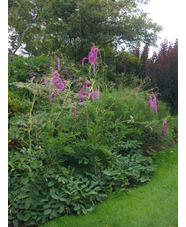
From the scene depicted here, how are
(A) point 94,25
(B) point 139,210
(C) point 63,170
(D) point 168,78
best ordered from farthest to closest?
(A) point 94,25
(D) point 168,78
(C) point 63,170
(B) point 139,210

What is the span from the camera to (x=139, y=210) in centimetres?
229

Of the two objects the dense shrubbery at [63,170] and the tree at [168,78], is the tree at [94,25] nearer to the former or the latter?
the tree at [168,78]

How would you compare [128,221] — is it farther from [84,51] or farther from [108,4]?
[108,4]

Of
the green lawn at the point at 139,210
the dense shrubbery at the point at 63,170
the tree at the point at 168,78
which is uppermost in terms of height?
the tree at the point at 168,78

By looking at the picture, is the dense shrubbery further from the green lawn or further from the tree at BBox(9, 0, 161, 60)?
the tree at BBox(9, 0, 161, 60)

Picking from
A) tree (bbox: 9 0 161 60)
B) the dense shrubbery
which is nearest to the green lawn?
the dense shrubbery

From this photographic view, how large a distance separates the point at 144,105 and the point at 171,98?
2.79 m

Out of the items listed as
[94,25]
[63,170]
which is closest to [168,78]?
[94,25]

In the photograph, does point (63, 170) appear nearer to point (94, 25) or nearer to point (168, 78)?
point (168, 78)

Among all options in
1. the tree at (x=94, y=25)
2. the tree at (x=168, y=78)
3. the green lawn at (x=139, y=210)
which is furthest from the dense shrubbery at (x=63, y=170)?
the tree at (x=94, y=25)

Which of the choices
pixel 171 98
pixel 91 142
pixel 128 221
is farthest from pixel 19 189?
pixel 171 98

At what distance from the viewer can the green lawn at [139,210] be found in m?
2.12

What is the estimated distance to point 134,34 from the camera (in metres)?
11.3

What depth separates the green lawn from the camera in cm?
212
